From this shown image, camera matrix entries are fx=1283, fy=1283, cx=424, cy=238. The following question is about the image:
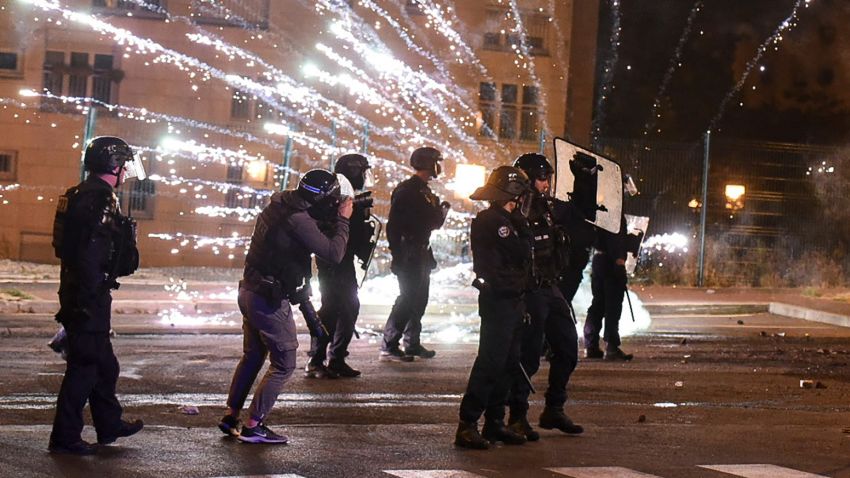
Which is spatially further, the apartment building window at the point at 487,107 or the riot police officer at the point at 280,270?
the apartment building window at the point at 487,107

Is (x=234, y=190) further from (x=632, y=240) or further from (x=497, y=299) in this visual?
(x=497, y=299)

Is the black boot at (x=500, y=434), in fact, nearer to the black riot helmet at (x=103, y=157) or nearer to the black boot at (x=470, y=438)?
the black boot at (x=470, y=438)

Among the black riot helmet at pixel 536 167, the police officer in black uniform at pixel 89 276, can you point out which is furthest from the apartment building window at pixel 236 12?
the police officer in black uniform at pixel 89 276

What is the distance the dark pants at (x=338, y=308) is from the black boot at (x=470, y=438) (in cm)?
327

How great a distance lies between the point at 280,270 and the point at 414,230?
410cm

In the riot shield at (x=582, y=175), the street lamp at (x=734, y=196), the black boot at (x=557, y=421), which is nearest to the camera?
the black boot at (x=557, y=421)

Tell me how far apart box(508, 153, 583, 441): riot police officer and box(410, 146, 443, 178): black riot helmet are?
3.11 m

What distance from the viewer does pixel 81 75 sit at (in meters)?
31.2

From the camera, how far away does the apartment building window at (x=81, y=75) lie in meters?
31.0

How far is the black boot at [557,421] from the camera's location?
8836 millimetres

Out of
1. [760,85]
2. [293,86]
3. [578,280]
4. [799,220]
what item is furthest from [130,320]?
[760,85]

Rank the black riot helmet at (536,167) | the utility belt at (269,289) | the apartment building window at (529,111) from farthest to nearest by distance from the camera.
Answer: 1. the apartment building window at (529,111)
2. the black riot helmet at (536,167)
3. the utility belt at (269,289)

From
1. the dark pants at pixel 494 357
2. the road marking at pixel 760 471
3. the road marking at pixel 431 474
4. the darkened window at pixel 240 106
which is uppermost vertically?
the darkened window at pixel 240 106

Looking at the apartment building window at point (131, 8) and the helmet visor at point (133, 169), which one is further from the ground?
the apartment building window at point (131, 8)
